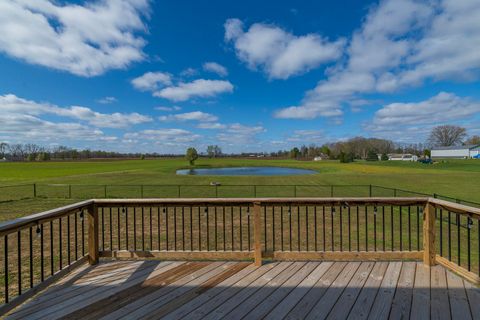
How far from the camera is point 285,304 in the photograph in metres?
2.76

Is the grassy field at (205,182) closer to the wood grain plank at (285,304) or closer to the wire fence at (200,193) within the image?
the wire fence at (200,193)

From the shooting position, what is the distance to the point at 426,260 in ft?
12.1

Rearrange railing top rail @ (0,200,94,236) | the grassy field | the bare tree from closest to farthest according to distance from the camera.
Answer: railing top rail @ (0,200,94,236) < the grassy field < the bare tree

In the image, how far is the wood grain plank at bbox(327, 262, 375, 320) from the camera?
8.47 feet

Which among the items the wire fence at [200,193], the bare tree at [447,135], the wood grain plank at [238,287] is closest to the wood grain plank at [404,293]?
the wood grain plank at [238,287]

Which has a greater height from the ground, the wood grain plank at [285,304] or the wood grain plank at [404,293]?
the wood grain plank at [404,293]

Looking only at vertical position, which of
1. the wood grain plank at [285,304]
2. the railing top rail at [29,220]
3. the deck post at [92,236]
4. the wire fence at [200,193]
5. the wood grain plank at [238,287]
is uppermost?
the railing top rail at [29,220]

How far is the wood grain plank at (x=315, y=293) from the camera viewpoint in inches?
102

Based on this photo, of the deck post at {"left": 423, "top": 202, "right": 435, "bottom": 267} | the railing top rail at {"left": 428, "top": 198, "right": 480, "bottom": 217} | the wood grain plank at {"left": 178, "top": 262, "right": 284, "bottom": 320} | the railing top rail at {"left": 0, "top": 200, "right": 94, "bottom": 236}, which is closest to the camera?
the railing top rail at {"left": 0, "top": 200, "right": 94, "bottom": 236}

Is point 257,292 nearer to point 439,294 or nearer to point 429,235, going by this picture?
point 439,294

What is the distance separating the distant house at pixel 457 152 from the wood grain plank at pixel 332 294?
11499 cm

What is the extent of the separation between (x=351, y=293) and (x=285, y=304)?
804mm

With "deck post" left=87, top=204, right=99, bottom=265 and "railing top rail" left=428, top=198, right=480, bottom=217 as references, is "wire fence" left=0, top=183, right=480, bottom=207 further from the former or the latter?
"deck post" left=87, top=204, right=99, bottom=265

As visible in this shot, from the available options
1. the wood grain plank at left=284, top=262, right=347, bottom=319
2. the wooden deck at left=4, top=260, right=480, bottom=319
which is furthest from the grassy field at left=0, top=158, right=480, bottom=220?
the wood grain plank at left=284, top=262, right=347, bottom=319
